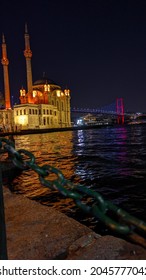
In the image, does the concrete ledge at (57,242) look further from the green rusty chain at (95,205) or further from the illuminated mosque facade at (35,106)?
the illuminated mosque facade at (35,106)

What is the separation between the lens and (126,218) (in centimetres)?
149

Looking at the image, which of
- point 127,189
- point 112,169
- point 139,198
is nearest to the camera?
point 139,198

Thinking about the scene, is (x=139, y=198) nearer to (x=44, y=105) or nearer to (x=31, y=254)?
(x=31, y=254)

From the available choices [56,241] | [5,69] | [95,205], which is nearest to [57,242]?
[56,241]

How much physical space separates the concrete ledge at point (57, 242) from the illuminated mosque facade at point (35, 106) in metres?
65.0

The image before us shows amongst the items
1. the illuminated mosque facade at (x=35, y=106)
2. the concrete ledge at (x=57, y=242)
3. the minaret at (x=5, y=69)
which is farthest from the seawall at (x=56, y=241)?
the minaret at (x=5, y=69)

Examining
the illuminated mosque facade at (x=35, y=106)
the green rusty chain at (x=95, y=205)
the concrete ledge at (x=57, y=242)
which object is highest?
the illuminated mosque facade at (x=35, y=106)

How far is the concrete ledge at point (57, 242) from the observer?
2.29m

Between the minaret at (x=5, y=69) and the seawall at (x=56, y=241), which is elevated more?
the minaret at (x=5, y=69)

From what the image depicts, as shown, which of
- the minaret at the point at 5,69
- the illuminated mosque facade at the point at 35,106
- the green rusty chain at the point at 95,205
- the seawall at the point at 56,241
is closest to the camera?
the green rusty chain at the point at 95,205

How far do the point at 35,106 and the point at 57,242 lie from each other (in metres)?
79.2

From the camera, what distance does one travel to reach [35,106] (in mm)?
79750
